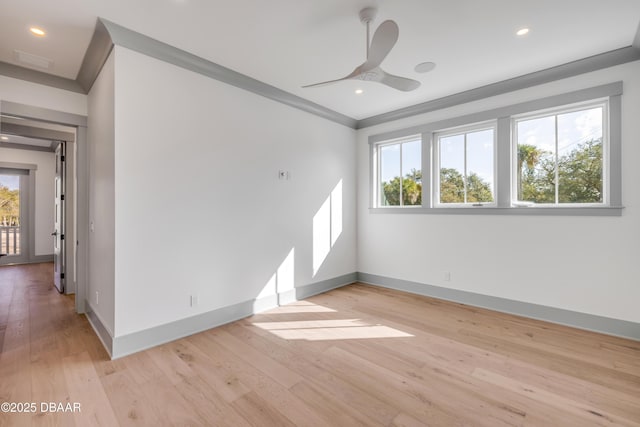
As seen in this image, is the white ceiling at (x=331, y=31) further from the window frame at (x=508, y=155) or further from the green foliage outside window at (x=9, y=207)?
the green foliage outside window at (x=9, y=207)

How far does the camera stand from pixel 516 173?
3.57m

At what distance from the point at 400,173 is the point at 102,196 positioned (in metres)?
4.01

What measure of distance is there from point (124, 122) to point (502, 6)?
327 centimetres

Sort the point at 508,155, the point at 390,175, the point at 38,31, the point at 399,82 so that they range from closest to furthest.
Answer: the point at 38,31
the point at 399,82
the point at 508,155
the point at 390,175

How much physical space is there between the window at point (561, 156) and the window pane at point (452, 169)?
2.16 feet

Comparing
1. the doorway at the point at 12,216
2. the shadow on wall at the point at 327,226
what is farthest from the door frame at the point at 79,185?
the doorway at the point at 12,216

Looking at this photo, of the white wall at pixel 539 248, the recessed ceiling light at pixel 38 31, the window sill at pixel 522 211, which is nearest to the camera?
the recessed ceiling light at pixel 38 31

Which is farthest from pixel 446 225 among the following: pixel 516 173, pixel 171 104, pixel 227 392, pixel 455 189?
pixel 171 104

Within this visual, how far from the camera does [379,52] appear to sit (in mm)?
2141

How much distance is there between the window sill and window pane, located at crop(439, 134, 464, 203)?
22 centimetres

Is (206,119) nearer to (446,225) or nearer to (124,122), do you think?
(124,122)

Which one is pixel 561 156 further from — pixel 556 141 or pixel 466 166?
pixel 466 166

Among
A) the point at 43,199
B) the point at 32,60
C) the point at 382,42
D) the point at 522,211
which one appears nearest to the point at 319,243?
the point at 522,211

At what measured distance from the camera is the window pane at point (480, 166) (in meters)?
3.78
